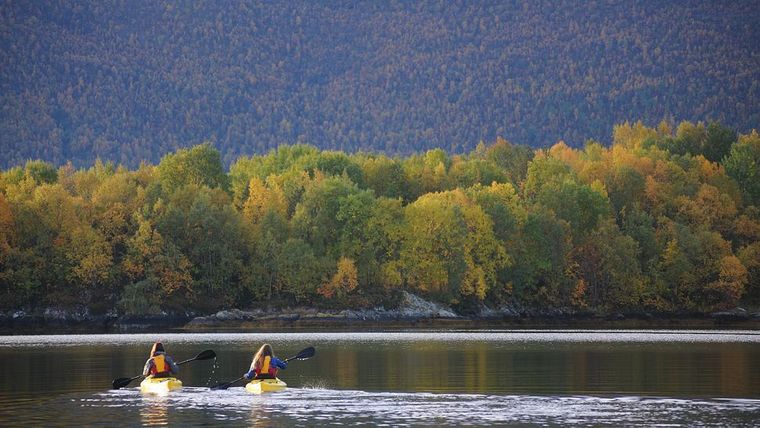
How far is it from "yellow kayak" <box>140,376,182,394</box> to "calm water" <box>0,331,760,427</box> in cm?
56

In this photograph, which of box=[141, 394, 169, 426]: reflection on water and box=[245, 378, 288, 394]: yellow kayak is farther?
box=[245, 378, 288, 394]: yellow kayak

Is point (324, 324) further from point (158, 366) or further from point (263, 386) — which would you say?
point (263, 386)

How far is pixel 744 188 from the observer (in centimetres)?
18662

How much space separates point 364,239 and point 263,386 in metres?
91.9

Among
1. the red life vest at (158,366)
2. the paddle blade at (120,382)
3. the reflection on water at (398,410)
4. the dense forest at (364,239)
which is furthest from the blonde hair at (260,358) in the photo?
the dense forest at (364,239)

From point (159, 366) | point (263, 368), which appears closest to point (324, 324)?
point (159, 366)

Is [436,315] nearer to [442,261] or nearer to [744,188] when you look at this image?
[442,261]

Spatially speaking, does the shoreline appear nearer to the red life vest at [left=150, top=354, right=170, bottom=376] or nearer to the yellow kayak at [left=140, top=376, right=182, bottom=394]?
the red life vest at [left=150, top=354, right=170, bottom=376]

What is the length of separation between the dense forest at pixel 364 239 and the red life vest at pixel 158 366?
7513 centimetres

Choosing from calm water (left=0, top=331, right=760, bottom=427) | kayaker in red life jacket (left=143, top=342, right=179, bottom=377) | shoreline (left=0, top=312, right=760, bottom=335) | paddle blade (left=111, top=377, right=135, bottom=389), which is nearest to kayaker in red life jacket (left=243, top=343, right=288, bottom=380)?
calm water (left=0, top=331, right=760, bottom=427)

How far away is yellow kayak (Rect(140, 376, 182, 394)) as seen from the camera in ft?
196

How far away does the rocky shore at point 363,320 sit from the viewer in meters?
133

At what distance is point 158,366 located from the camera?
6094 cm

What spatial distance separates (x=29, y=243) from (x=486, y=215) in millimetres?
47684
